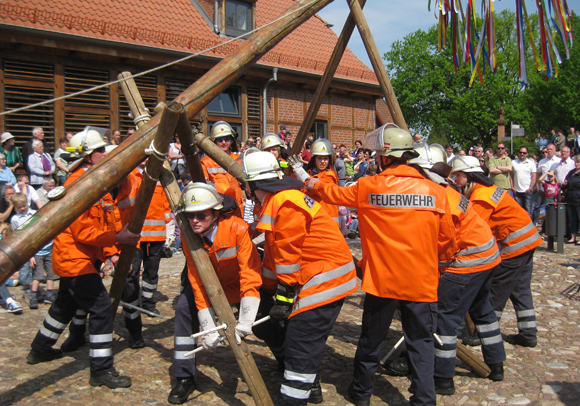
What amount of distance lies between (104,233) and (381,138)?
2.62m

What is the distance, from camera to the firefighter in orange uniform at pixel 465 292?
4289 millimetres

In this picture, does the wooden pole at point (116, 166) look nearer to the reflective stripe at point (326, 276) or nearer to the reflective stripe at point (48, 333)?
the reflective stripe at point (326, 276)

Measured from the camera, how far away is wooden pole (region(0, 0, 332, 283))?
9.42 ft

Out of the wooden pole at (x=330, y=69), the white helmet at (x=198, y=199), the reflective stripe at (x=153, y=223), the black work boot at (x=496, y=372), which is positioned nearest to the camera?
the white helmet at (x=198, y=199)

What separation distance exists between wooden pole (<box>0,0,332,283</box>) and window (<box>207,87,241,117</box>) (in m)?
12.0

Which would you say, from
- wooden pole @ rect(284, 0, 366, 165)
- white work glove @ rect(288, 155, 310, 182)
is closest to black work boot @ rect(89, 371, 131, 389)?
white work glove @ rect(288, 155, 310, 182)

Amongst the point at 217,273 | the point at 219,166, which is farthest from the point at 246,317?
the point at 219,166

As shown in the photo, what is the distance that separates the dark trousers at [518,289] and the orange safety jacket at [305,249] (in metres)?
2.38

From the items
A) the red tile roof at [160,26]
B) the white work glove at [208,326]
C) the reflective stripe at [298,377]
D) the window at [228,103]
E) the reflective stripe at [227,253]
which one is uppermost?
the red tile roof at [160,26]

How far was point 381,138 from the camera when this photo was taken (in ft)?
12.8

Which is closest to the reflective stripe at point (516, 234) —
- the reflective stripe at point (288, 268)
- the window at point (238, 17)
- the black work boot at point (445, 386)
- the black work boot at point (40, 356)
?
the black work boot at point (445, 386)

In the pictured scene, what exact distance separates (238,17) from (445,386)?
1606 cm

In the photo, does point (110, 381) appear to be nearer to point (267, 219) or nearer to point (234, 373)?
point (234, 373)

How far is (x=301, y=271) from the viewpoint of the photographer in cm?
372
